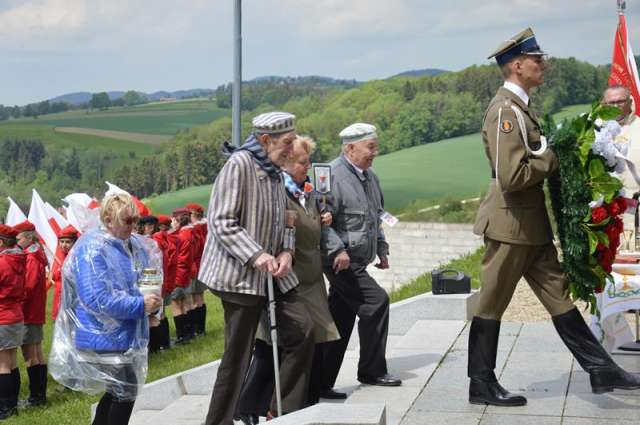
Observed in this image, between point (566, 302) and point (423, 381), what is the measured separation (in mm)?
1528

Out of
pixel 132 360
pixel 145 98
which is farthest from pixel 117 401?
pixel 145 98

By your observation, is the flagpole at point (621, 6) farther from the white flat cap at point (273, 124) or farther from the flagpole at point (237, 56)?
the white flat cap at point (273, 124)

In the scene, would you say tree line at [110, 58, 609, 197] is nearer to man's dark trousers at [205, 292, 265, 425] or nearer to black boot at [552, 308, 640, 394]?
black boot at [552, 308, 640, 394]

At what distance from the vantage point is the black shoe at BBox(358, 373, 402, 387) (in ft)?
26.1

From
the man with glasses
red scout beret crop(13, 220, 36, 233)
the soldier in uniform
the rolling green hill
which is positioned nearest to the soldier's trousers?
the soldier in uniform

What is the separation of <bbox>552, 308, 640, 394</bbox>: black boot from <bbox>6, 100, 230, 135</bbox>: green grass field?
216 ft

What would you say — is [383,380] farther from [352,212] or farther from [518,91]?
[518,91]

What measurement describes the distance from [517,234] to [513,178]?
16.9 inches

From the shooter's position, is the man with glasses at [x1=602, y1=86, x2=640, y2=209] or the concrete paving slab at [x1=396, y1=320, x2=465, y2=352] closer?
the man with glasses at [x1=602, y1=86, x2=640, y2=209]

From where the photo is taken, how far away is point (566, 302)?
6852 mm

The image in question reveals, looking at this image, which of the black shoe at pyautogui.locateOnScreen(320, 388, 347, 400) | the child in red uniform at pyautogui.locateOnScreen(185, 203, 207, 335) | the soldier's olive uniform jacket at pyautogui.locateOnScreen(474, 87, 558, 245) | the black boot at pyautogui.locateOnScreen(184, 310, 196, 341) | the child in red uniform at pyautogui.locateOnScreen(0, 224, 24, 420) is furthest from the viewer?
the child in red uniform at pyautogui.locateOnScreen(185, 203, 207, 335)

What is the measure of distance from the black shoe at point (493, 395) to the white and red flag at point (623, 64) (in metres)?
7.88

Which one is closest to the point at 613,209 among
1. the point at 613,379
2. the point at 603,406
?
the point at 613,379

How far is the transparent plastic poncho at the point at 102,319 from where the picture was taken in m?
6.26
